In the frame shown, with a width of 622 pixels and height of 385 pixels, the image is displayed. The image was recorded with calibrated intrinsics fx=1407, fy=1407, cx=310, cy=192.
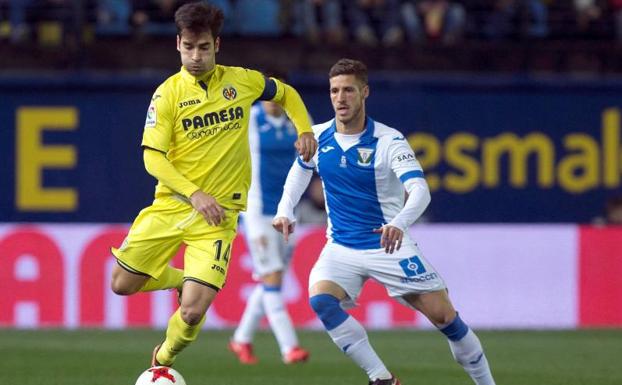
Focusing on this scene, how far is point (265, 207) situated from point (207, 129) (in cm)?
304

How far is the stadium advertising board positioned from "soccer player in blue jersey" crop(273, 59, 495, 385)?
5897 mm

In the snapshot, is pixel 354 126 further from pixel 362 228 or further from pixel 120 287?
pixel 120 287

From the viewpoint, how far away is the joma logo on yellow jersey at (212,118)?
817cm

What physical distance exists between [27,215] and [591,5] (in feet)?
24.3

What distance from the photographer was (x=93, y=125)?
16500 millimetres

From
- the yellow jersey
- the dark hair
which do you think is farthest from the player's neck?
the dark hair

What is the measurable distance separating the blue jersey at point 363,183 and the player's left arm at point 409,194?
0.06 feet

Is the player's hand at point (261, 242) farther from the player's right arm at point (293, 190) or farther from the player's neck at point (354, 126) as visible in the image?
the player's neck at point (354, 126)

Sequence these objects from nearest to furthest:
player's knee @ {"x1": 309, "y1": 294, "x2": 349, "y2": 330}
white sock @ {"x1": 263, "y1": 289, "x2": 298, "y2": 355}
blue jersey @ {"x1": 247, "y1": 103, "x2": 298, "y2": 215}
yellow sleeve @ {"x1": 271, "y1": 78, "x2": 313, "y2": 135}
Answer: player's knee @ {"x1": 309, "y1": 294, "x2": 349, "y2": 330}
yellow sleeve @ {"x1": 271, "y1": 78, "x2": 313, "y2": 135}
white sock @ {"x1": 263, "y1": 289, "x2": 298, "y2": 355}
blue jersey @ {"x1": 247, "y1": 103, "x2": 298, "y2": 215}

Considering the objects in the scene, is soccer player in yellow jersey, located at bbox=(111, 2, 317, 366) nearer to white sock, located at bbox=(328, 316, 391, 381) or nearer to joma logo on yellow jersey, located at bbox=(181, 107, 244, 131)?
joma logo on yellow jersey, located at bbox=(181, 107, 244, 131)

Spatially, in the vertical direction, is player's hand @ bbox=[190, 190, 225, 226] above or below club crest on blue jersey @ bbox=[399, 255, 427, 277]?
above

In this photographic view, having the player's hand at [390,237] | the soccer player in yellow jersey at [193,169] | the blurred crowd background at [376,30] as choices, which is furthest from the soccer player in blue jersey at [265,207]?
the blurred crowd background at [376,30]

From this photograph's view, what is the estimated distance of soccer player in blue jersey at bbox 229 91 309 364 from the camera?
11.1m

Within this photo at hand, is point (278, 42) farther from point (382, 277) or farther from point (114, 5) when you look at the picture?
point (382, 277)
